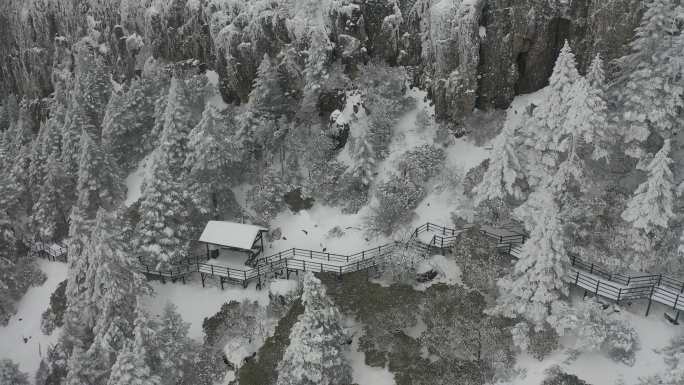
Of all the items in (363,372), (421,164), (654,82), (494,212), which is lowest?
(363,372)

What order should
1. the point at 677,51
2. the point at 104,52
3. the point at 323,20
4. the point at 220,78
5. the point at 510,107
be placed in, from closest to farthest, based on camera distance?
the point at 677,51 → the point at 510,107 → the point at 323,20 → the point at 220,78 → the point at 104,52

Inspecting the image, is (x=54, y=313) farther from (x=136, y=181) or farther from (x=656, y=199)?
(x=656, y=199)

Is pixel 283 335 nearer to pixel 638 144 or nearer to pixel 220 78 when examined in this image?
Answer: pixel 638 144

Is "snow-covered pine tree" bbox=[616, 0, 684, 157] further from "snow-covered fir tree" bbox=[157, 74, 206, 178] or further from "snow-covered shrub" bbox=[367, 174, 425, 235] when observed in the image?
"snow-covered fir tree" bbox=[157, 74, 206, 178]

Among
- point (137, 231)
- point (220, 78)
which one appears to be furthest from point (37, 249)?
point (220, 78)

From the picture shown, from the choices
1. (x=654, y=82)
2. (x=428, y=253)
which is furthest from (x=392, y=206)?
(x=654, y=82)

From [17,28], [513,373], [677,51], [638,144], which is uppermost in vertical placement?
[17,28]
